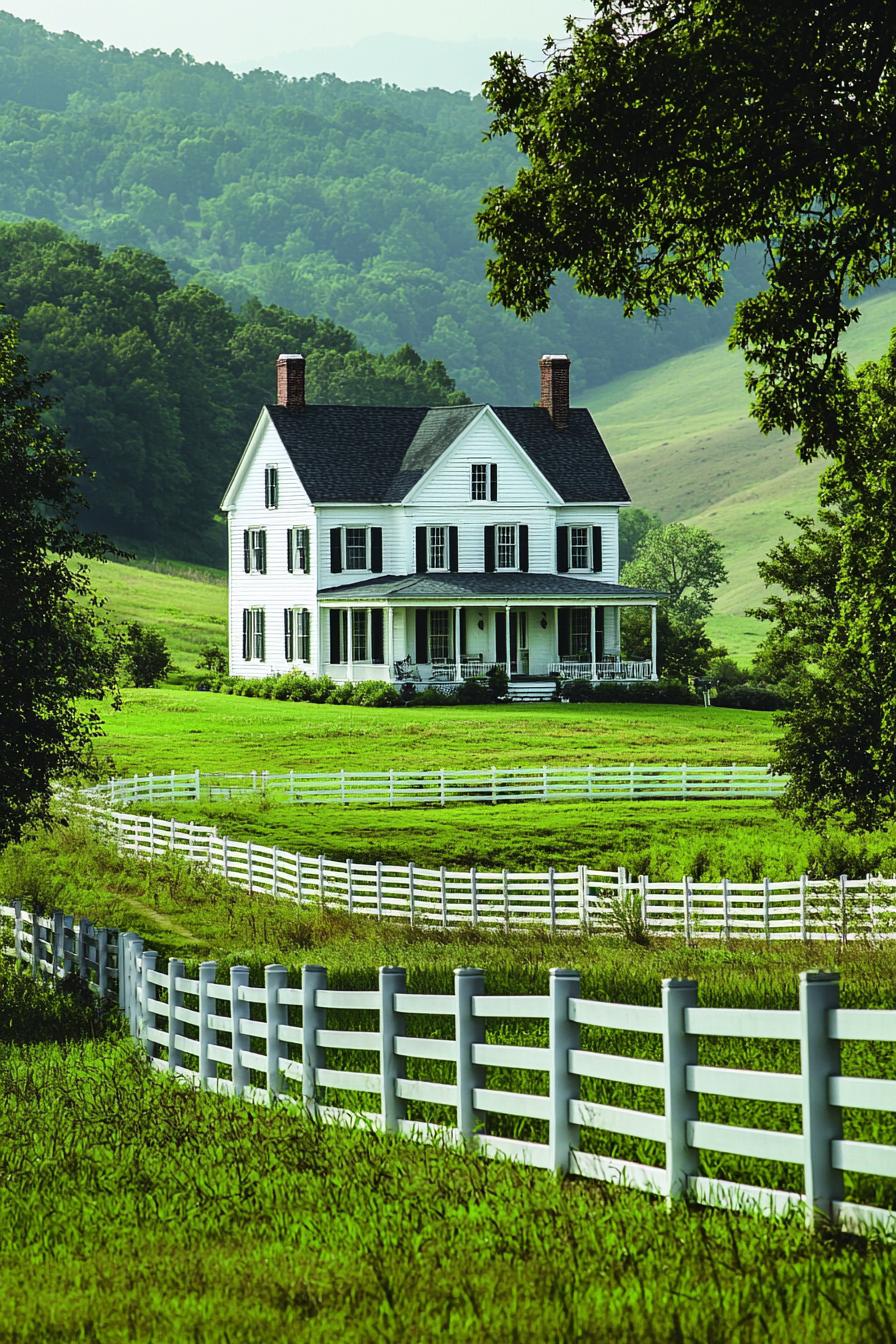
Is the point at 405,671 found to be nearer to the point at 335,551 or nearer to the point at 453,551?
the point at 453,551

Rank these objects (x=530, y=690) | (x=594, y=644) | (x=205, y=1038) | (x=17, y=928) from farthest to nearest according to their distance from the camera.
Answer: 1. (x=594, y=644)
2. (x=530, y=690)
3. (x=17, y=928)
4. (x=205, y=1038)

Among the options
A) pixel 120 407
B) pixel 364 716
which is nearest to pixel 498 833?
pixel 364 716

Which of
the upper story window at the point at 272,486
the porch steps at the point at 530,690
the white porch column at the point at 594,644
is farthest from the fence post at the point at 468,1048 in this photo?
the upper story window at the point at 272,486

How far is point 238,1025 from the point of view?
43.4ft

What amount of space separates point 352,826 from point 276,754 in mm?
11897

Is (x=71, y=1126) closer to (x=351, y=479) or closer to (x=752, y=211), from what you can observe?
(x=752, y=211)

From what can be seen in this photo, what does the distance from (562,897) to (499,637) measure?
36089 mm

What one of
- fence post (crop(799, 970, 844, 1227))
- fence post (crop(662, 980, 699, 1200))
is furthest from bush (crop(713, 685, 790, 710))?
fence post (crop(799, 970, 844, 1227))

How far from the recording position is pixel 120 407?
13350 cm

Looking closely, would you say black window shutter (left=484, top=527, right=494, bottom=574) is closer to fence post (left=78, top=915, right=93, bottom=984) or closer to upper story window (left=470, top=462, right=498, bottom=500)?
upper story window (left=470, top=462, right=498, bottom=500)

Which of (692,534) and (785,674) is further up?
(692,534)

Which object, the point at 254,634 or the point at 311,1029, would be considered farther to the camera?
the point at 254,634

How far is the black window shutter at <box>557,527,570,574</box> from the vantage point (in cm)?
7119

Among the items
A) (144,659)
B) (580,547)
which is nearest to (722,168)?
(580,547)
